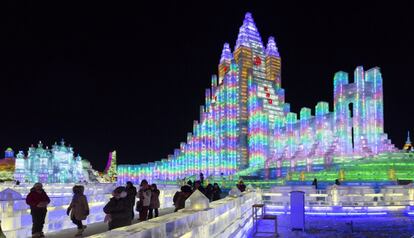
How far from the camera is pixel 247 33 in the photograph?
121 m

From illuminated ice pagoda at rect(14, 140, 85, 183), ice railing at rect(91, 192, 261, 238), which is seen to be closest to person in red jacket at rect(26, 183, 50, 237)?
ice railing at rect(91, 192, 261, 238)

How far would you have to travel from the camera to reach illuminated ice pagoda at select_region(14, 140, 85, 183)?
385ft

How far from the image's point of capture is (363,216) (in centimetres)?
2008

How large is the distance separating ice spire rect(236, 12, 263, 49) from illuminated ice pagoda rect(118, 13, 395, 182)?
0.25 metres

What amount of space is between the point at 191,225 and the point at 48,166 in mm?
123162

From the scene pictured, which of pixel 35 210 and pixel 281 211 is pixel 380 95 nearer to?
pixel 281 211

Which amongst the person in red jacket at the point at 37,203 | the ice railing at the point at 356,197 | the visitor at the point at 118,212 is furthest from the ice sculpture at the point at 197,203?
the ice railing at the point at 356,197


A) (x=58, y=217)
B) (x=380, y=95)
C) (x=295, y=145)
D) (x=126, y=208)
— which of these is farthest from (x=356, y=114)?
(x=126, y=208)

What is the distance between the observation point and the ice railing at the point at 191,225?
450 centimetres

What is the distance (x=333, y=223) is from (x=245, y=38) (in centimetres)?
10440

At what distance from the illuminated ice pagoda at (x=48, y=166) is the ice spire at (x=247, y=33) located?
53.5m

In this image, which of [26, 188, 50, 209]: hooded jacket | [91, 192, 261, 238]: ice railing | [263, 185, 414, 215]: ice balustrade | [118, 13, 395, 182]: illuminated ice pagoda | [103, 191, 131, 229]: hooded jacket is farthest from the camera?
[118, 13, 395, 182]: illuminated ice pagoda

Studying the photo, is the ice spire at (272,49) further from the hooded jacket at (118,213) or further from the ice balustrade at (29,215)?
the hooded jacket at (118,213)

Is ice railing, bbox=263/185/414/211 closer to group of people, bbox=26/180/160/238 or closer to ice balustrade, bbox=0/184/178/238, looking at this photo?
ice balustrade, bbox=0/184/178/238
